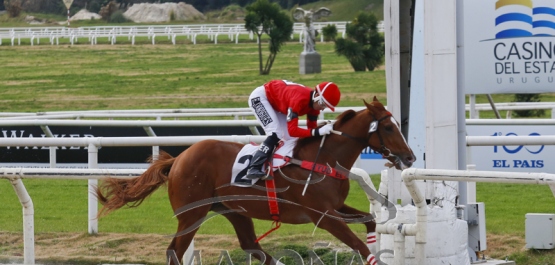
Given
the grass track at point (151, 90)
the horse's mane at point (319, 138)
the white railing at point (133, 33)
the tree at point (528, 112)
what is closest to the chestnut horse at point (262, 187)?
the horse's mane at point (319, 138)

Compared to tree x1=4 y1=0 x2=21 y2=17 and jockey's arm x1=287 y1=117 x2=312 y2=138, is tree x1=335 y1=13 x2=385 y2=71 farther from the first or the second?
tree x1=4 y1=0 x2=21 y2=17

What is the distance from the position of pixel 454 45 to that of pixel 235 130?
5.04m

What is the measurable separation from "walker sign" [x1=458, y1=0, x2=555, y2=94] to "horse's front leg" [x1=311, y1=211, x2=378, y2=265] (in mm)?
6029

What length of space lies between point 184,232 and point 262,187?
53cm

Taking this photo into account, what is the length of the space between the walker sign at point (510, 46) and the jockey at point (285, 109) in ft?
18.2

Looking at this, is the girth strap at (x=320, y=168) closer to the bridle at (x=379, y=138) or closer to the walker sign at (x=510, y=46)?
the bridle at (x=379, y=138)

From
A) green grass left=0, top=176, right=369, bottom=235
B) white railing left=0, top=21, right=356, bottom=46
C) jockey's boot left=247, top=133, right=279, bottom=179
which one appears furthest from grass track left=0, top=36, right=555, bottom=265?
jockey's boot left=247, top=133, right=279, bottom=179

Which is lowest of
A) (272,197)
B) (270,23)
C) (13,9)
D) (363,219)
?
(363,219)

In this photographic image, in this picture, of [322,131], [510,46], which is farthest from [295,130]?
[510,46]

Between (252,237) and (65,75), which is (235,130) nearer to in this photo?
(252,237)

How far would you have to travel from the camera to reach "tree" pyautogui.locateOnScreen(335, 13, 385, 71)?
2528 cm

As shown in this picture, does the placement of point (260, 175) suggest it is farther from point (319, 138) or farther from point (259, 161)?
point (319, 138)

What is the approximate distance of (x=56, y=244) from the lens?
6.88m

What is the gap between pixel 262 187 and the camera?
5547 millimetres
